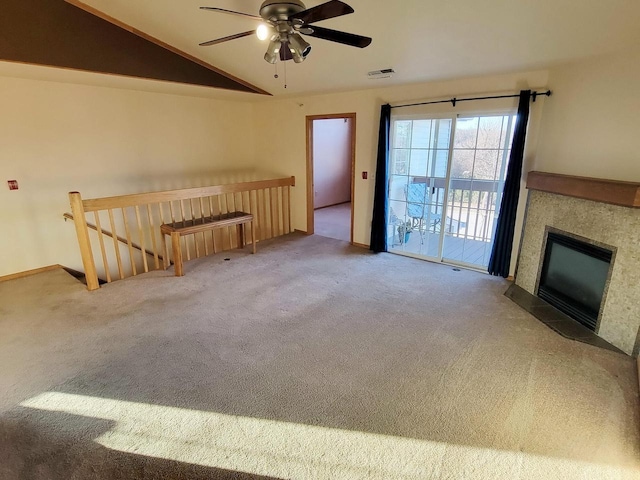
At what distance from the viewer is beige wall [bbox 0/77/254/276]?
3.96 metres

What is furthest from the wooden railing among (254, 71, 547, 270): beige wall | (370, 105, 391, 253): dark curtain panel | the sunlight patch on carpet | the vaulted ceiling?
the sunlight patch on carpet

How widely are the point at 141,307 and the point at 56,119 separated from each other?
2736 millimetres

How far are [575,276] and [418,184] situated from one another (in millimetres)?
2103

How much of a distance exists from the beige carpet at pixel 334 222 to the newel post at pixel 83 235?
3507mm

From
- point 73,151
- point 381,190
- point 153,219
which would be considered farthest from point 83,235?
point 381,190

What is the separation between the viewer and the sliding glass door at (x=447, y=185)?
400 cm

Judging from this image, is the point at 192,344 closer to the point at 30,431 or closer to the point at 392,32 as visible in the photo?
the point at 30,431

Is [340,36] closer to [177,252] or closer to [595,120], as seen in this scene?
[595,120]

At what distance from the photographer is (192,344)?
2775 mm

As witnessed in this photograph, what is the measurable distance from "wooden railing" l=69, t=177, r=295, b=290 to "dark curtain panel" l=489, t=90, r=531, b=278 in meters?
3.43

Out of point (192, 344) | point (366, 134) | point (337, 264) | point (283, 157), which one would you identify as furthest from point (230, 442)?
point (283, 157)

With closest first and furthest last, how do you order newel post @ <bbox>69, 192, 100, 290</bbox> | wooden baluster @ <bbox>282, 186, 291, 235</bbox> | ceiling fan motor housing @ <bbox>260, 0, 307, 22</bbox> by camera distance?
1. ceiling fan motor housing @ <bbox>260, 0, 307, 22</bbox>
2. newel post @ <bbox>69, 192, 100, 290</bbox>
3. wooden baluster @ <bbox>282, 186, 291, 235</bbox>

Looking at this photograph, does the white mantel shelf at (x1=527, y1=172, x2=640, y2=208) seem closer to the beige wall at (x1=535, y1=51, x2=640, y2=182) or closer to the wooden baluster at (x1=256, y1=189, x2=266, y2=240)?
the beige wall at (x1=535, y1=51, x2=640, y2=182)

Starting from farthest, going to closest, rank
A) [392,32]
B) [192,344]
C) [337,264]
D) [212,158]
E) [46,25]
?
[212,158], [337,264], [46,25], [392,32], [192,344]
